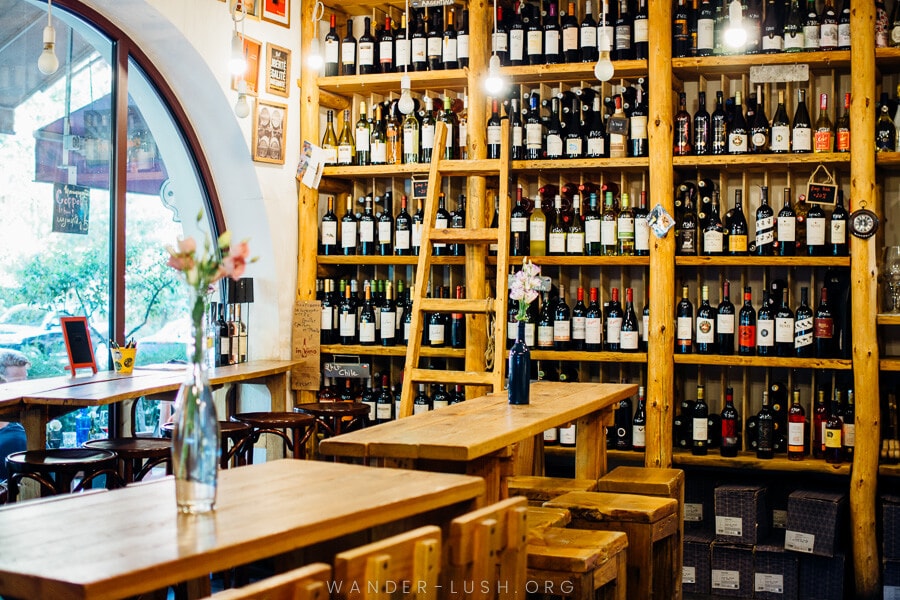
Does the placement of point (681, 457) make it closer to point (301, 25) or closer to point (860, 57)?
point (860, 57)

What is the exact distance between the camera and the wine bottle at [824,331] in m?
4.66

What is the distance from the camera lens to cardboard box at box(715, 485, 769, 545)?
15.0 feet

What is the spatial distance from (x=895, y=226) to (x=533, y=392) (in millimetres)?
2122

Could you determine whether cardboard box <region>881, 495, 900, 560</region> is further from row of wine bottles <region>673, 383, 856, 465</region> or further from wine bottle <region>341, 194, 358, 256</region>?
wine bottle <region>341, 194, 358, 256</region>

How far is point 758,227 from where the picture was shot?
15.7ft

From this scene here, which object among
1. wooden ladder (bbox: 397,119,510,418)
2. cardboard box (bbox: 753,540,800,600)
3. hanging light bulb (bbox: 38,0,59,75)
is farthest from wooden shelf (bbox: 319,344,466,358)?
hanging light bulb (bbox: 38,0,59,75)

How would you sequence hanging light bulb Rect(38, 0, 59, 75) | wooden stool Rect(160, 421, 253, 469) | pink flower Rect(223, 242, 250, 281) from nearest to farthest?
pink flower Rect(223, 242, 250, 281)
hanging light bulb Rect(38, 0, 59, 75)
wooden stool Rect(160, 421, 253, 469)

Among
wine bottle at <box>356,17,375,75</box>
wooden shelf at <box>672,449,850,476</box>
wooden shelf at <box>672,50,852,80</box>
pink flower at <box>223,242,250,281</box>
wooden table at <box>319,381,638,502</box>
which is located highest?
wine bottle at <box>356,17,375,75</box>

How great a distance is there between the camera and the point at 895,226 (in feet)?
15.7

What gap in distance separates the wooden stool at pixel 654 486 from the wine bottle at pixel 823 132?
1838mm

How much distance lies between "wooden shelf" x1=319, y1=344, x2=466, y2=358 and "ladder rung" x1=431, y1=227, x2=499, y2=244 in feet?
2.04

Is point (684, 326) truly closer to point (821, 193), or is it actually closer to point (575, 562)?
point (821, 193)

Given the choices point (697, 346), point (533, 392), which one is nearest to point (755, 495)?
point (697, 346)

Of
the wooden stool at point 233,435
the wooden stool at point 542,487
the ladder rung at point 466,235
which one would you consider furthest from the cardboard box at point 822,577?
the wooden stool at point 233,435
